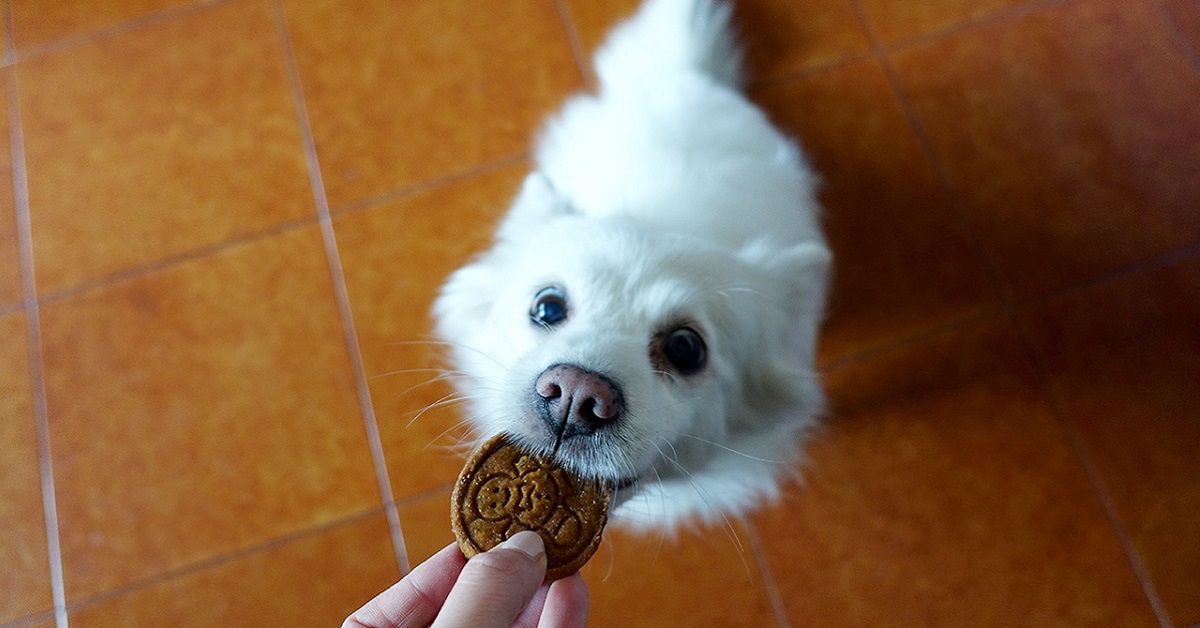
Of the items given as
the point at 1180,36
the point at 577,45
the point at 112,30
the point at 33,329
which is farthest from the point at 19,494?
the point at 1180,36

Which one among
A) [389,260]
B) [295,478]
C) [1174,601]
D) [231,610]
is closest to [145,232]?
[389,260]

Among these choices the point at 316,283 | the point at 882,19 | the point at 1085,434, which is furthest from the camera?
the point at 882,19

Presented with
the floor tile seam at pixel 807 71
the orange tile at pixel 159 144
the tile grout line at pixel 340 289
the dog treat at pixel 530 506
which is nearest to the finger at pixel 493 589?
the dog treat at pixel 530 506

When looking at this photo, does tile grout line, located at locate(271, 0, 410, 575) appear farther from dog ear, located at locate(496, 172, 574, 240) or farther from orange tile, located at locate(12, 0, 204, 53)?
dog ear, located at locate(496, 172, 574, 240)

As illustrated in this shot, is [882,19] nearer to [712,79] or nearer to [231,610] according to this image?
[712,79]

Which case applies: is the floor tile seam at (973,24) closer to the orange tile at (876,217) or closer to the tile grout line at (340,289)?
the orange tile at (876,217)

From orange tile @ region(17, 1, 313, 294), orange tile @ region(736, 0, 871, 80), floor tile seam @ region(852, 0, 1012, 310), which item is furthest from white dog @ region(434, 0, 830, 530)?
orange tile @ region(17, 1, 313, 294)

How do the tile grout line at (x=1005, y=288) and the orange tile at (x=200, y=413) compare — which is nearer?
the tile grout line at (x=1005, y=288)

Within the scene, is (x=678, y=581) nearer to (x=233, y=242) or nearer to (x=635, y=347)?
(x=635, y=347)
